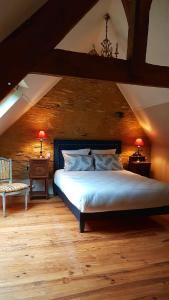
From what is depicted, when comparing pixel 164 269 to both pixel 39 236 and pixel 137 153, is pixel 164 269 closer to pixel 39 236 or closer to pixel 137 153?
pixel 39 236

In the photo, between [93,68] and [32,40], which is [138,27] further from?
[32,40]

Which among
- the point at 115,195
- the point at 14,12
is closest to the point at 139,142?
the point at 115,195

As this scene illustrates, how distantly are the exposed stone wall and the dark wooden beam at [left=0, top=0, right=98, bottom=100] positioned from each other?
3.67 m

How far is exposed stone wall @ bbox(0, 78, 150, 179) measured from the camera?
16.1 ft

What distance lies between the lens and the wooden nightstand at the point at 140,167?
546 cm

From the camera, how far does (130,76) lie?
2322 mm

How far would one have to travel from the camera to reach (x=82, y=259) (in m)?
2.44

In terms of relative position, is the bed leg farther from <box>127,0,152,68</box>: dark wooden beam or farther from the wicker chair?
<box>127,0,152,68</box>: dark wooden beam

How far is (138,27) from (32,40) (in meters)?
1.31

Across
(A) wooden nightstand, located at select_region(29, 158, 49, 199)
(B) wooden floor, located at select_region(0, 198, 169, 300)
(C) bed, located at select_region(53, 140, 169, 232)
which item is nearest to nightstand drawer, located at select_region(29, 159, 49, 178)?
(A) wooden nightstand, located at select_region(29, 158, 49, 199)

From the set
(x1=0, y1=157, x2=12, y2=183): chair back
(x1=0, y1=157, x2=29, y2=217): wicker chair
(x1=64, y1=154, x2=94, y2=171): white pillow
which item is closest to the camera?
(x1=0, y1=157, x2=29, y2=217): wicker chair

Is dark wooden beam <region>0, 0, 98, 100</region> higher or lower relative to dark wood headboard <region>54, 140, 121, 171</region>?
higher

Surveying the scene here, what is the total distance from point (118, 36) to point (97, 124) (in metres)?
2.02

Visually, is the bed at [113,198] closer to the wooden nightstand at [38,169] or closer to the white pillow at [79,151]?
the wooden nightstand at [38,169]
